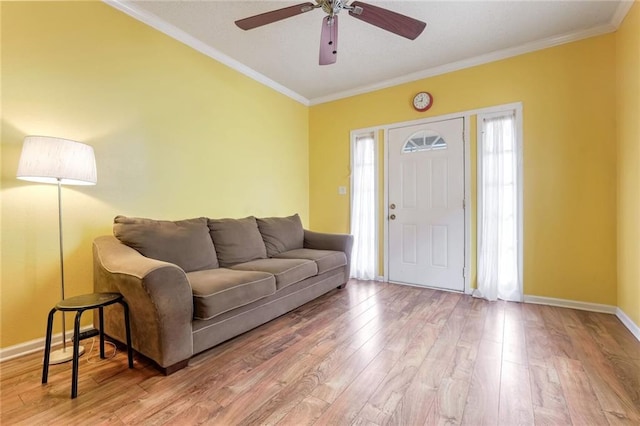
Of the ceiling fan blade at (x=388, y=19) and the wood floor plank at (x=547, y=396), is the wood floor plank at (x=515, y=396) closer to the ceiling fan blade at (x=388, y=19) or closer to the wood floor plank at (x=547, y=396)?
the wood floor plank at (x=547, y=396)

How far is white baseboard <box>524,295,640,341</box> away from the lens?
7.33 feet

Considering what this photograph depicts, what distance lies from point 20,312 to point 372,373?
235 centimetres

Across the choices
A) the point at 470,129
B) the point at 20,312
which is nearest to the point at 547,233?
the point at 470,129

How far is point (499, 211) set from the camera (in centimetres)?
305

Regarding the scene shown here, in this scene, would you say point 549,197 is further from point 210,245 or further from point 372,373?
point 210,245

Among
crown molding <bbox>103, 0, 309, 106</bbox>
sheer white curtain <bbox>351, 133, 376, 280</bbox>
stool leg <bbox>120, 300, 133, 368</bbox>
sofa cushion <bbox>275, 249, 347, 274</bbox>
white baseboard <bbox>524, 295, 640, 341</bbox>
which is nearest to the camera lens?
stool leg <bbox>120, 300, 133, 368</bbox>

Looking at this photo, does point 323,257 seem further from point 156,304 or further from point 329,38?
point 329,38

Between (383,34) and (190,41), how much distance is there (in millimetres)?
1908

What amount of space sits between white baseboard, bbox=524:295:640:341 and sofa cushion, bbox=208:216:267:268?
9.41 ft

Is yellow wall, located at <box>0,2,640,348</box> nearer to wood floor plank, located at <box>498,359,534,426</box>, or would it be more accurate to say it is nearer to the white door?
the white door

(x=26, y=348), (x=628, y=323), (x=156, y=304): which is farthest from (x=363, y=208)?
(x=26, y=348)

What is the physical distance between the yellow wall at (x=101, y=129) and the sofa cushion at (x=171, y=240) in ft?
1.07

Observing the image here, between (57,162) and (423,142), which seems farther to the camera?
(423,142)

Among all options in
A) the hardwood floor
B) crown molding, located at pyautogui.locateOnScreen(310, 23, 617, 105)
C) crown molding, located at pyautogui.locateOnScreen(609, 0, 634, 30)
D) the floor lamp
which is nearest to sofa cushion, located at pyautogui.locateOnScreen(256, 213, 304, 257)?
the hardwood floor
